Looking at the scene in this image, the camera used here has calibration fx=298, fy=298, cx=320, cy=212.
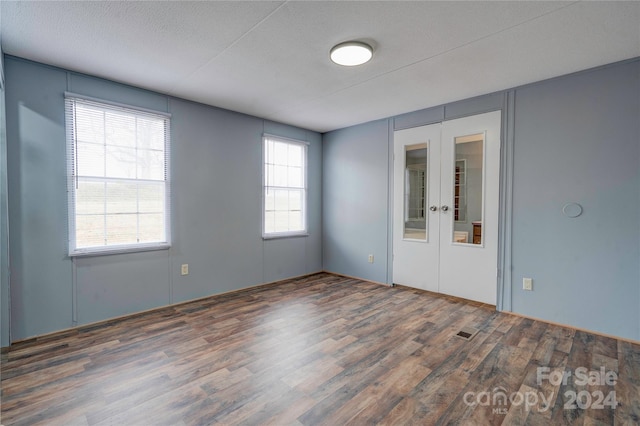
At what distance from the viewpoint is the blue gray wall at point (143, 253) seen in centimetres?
266

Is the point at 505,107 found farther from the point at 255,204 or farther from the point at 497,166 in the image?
the point at 255,204

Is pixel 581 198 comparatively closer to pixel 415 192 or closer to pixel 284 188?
pixel 415 192

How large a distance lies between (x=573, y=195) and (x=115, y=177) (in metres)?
4.70

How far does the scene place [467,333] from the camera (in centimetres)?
284

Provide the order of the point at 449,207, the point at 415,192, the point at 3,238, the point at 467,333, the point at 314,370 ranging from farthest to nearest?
the point at 415,192
the point at 449,207
the point at 467,333
the point at 3,238
the point at 314,370

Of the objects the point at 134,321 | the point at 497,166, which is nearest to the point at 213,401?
the point at 134,321

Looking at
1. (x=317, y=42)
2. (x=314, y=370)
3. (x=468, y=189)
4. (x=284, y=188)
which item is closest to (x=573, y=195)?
(x=468, y=189)

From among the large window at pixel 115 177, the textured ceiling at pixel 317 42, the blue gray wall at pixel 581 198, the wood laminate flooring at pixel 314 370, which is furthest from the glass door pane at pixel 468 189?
the large window at pixel 115 177

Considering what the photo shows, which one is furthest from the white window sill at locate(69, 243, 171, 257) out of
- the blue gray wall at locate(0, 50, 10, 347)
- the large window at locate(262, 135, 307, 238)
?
the large window at locate(262, 135, 307, 238)

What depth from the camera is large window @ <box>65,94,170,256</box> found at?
2934 mm

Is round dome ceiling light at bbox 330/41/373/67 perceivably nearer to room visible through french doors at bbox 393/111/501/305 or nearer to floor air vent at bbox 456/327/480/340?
room visible through french doors at bbox 393/111/501/305

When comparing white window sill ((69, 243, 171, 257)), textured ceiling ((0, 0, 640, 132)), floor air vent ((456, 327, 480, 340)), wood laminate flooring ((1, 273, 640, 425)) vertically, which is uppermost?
textured ceiling ((0, 0, 640, 132))

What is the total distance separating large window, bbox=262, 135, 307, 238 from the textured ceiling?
1.36 m

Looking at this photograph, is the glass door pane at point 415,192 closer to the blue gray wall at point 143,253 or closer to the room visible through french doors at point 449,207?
the room visible through french doors at point 449,207
